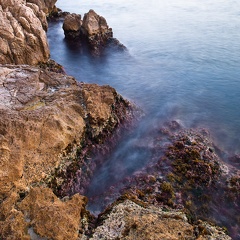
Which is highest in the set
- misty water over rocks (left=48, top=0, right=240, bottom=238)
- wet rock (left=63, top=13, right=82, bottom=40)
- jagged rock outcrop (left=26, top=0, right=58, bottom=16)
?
jagged rock outcrop (left=26, top=0, right=58, bottom=16)

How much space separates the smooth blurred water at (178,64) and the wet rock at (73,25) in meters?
1.72

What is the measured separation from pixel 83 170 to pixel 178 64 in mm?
22786

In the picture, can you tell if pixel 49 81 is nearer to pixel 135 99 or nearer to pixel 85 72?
pixel 135 99

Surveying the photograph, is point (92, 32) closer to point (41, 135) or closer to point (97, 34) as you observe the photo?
point (97, 34)

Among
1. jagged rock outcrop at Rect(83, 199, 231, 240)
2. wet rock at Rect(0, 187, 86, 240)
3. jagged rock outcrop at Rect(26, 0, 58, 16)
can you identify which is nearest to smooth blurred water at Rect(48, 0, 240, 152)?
jagged rock outcrop at Rect(26, 0, 58, 16)

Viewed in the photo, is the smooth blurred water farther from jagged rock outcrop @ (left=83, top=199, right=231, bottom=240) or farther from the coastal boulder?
jagged rock outcrop @ (left=83, top=199, right=231, bottom=240)

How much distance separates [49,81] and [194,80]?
1739 centimetres

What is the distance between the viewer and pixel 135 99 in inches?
1048

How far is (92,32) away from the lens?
3875 cm

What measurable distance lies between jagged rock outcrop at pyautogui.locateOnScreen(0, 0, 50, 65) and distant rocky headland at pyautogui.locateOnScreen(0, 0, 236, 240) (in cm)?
37

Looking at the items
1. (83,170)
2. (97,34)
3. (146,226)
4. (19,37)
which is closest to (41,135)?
(83,170)

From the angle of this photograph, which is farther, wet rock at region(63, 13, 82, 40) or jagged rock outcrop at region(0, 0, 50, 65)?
wet rock at region(63, 13, 82, 40)

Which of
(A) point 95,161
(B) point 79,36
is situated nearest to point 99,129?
(A) point 95,161

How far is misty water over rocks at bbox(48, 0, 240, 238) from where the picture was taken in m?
20.2
